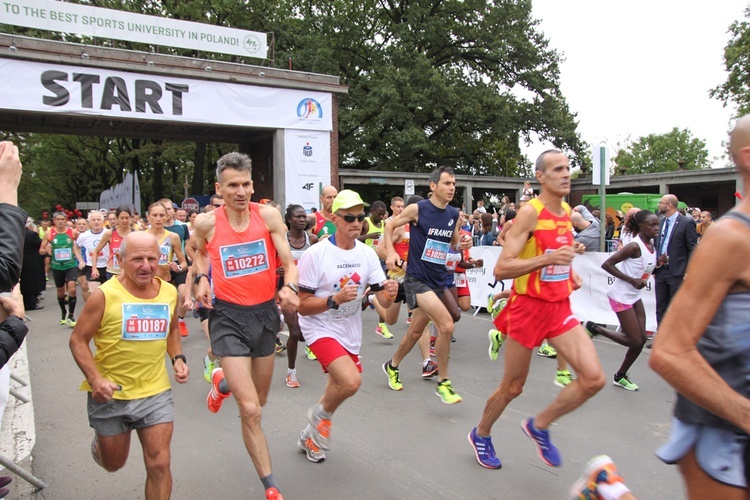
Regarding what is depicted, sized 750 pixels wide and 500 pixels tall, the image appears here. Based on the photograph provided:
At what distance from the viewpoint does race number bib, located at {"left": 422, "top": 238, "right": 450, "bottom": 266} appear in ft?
19.8

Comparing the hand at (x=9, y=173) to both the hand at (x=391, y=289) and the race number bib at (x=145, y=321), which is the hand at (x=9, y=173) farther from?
the hand at (x=391, y=289)

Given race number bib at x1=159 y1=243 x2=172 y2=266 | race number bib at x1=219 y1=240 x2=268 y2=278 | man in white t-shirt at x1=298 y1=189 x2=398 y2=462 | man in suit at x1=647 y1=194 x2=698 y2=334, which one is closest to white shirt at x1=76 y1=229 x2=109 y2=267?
race number bib at x1=159 y1=243 x2=172 y2=266

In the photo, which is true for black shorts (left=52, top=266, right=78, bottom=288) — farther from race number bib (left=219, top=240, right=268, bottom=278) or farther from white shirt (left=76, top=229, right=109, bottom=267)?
race number bib (left=219, top=240, right=268, bottom=278)

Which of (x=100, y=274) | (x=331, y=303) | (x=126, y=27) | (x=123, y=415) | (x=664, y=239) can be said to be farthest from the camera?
(x=126, y=27)

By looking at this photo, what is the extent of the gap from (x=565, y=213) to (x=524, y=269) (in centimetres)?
70

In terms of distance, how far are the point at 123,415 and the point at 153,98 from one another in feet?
63.9

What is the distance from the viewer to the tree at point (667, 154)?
72.2 metres

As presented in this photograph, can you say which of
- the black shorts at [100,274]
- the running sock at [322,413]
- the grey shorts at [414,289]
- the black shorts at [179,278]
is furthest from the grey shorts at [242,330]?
the black shorts at [100,274]

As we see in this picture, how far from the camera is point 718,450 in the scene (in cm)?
181

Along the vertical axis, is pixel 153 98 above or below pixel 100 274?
above

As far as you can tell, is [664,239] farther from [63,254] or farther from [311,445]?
[63,254]

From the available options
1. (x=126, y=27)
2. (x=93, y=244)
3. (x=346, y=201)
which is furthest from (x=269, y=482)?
(x=126, y=27)

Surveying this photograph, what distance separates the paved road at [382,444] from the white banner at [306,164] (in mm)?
16176

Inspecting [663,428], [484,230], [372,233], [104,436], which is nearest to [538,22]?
[484,230]
